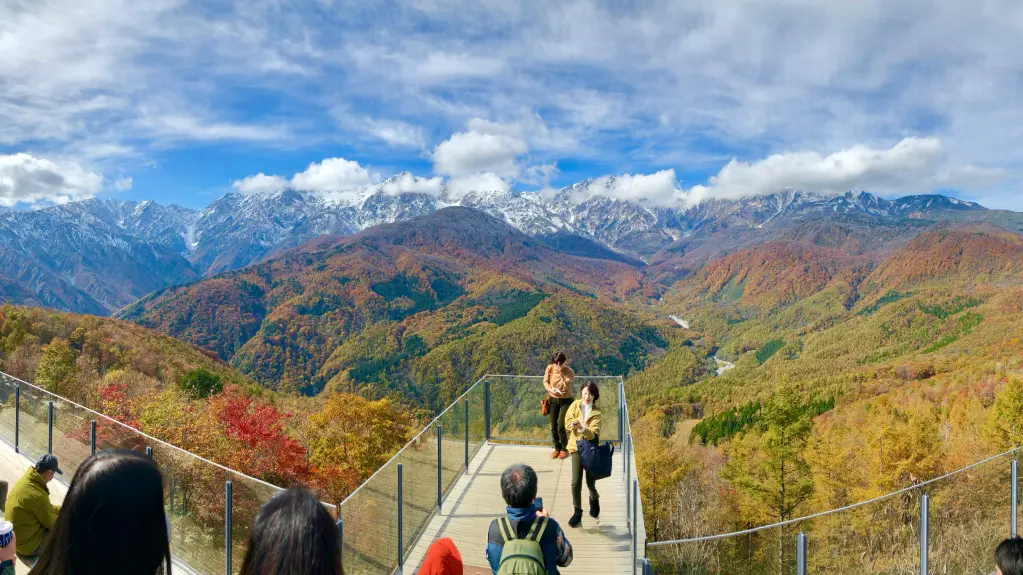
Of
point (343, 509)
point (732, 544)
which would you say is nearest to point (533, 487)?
point (343, 509)

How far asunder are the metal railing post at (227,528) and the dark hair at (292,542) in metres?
4.43

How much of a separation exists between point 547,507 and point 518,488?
17.2 ft

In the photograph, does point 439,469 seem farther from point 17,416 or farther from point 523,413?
point 17,416

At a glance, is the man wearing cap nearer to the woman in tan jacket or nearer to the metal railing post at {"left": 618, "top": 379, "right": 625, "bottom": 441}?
the woman in tan jacket

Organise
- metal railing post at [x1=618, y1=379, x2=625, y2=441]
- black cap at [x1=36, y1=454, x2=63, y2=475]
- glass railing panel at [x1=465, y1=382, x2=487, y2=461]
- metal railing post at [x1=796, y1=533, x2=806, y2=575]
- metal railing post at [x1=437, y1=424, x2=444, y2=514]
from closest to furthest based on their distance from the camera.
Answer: black cap at [x1=36, y1=454, x2=63, y2=475] < metal railing post at [x1=796, y1=533, x2=806, y2=575] < metal railing post at [x1=437, y1=424, x2=444, y2=514] < glass railing panel at [x1=465, y1=382, x2=487, y2=461] < metal railing post at [x1=618, y1=379, x2=625, y2=441]

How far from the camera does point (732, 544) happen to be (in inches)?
239

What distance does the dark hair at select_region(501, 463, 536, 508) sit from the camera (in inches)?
154

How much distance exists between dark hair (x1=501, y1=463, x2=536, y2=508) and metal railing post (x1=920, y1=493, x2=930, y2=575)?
19.0 ft

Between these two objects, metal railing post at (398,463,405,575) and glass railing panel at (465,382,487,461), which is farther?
glass railing panel at (465,382,487,461)

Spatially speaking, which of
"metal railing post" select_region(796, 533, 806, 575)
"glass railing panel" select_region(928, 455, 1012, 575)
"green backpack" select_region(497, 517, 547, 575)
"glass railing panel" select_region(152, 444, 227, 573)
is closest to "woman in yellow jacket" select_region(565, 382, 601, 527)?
"metal railing post" select_region(796, 533, 806, 575)

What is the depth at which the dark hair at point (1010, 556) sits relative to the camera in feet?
12.2

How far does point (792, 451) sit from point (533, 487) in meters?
44.8

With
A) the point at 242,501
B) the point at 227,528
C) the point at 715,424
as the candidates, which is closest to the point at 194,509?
the point at 227,528

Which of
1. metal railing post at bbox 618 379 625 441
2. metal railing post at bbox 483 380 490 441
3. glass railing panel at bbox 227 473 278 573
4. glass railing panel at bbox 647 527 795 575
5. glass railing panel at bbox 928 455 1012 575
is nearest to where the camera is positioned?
glass railing panel at bbox 647 527 795 575
